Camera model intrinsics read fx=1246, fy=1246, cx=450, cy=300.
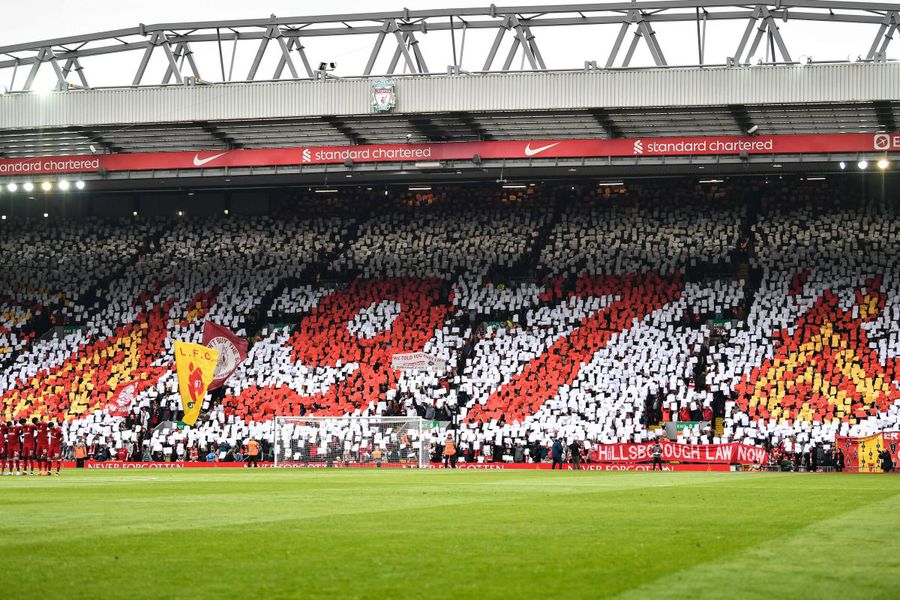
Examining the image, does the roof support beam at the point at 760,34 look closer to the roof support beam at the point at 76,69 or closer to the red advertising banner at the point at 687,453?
the red advertising banner at the point at 687,453

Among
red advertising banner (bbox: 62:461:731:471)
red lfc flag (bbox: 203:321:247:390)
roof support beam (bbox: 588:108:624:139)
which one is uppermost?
roof support beam (bbox: 588:108:624:139)

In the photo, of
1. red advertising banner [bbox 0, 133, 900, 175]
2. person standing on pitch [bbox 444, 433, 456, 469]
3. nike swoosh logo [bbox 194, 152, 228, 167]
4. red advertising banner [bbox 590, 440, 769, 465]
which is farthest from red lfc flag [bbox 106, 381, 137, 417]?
red advertising banner [bbox 590, 440, 769, 465]

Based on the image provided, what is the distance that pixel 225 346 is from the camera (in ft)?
175

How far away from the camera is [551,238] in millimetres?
56500

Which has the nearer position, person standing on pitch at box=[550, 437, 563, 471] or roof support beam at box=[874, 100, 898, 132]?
person standing on pitch at box=[550, 437, 563, 471]

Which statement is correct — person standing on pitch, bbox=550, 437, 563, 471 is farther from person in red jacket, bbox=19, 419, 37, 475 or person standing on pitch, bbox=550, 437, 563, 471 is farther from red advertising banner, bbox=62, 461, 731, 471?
person in red jacket, bbox=19, 419, 37, 475

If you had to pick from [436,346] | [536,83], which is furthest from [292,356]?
[536,83]

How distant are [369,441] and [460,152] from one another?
→ 38.7 feet

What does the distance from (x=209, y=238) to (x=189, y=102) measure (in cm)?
1429

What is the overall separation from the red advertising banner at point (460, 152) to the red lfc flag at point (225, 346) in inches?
284

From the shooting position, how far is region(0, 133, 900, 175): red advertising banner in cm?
4547

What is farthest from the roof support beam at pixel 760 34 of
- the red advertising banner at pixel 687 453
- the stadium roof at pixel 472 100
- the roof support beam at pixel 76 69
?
the roof support beam at pixel 76 69

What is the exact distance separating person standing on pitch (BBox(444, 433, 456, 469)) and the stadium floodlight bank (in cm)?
81

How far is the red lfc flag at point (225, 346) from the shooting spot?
5281 cm
